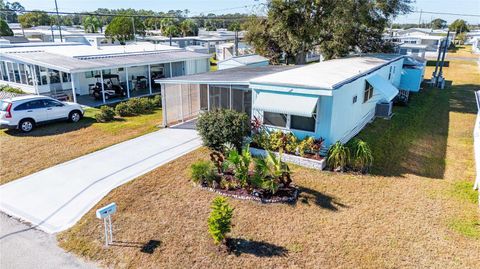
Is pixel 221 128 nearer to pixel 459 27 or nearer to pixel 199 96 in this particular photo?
pixel 199 96

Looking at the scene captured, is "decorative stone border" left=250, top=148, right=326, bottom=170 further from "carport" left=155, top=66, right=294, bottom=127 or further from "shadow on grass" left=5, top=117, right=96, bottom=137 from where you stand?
"shadow on grass" left=5, top=117, right=96, bottom=137

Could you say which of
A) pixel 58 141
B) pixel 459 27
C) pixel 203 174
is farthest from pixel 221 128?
pixel 459 27

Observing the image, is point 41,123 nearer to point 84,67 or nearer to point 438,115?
point 84,67

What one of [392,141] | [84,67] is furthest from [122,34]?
[392,141]

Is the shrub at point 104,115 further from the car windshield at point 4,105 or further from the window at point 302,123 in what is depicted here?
the window at point 302,123

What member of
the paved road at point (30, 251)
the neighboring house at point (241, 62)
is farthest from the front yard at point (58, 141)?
the neighboring house at point (241, 62)

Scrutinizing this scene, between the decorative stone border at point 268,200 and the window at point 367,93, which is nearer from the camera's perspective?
the decorative stone border at point 268,200

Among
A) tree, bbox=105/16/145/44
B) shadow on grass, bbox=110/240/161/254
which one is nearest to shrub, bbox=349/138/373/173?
shadow on grass, bbox=110/240/161/254
